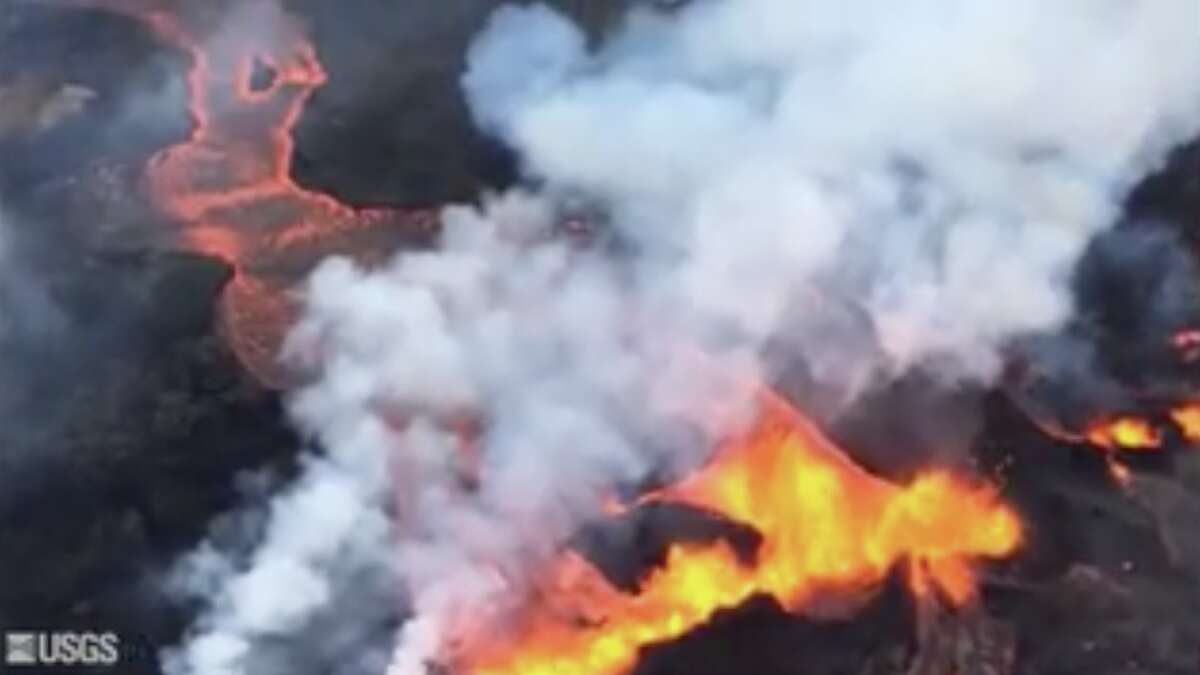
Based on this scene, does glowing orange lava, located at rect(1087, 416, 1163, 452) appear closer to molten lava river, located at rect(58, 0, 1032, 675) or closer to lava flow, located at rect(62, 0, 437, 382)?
molten lava river, located at rect(58, 0, 1032, 675)

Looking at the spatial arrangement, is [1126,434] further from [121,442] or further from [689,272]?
[121,442]

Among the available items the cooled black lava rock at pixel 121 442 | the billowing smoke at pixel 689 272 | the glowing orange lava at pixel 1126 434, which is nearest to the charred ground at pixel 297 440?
the cooled black lava rock at pixel 121 442

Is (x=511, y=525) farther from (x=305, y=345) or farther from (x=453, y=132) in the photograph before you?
(x=453, y=132)

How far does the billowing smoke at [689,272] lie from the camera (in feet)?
54.3

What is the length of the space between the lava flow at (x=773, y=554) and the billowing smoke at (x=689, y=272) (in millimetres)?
308

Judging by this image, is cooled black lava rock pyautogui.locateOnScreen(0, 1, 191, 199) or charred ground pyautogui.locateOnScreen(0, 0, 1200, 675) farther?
cooled black lava rock pyautogui.locateOnScreen(0, 1, 191, 199)

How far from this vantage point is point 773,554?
651 inches

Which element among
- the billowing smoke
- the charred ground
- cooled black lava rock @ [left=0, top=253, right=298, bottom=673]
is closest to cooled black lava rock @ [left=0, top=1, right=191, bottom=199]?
the charred ground

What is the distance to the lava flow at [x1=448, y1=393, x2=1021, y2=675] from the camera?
16.2 meters

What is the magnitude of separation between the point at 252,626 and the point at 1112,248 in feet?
24.0

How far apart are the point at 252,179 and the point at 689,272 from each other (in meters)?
4.06

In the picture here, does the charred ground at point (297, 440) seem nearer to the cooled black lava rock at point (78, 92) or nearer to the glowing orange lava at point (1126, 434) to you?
the cooled black lava rock at point (78, 92)

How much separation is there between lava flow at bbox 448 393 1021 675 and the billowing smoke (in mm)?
308

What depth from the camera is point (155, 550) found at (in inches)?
654
